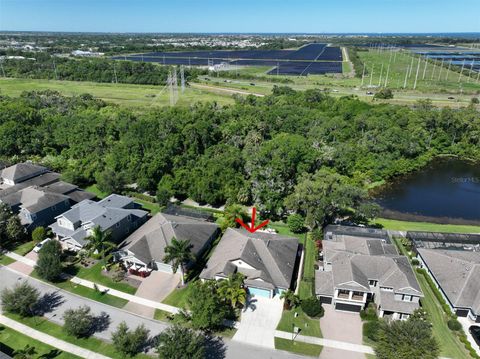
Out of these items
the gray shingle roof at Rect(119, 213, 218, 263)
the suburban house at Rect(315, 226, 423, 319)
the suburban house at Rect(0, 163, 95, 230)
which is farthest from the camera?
the suburban house at Rect(0, 163, 95, 230)

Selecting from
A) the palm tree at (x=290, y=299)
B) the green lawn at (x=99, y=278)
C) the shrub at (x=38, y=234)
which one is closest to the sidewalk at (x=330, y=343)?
the palm tree at (x=290, y=299)

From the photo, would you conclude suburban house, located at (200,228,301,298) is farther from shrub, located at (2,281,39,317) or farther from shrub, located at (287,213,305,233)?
shrub, located at (2,281,39,317)

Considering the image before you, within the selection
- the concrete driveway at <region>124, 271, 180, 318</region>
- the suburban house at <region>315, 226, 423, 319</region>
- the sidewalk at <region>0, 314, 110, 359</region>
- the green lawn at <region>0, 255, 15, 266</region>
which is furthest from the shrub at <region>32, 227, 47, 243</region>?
the suburban house at <region>315, 226, 423, 319</region>

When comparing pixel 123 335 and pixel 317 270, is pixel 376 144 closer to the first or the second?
pixel 317 270

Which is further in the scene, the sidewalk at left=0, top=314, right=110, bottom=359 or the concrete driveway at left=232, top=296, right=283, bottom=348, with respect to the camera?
the concrete driveway at left=232, top=296, right=283, bottom=348

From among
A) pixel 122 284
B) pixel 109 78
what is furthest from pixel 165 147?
pixel 109 78

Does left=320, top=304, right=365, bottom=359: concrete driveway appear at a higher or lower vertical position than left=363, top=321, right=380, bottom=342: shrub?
lower

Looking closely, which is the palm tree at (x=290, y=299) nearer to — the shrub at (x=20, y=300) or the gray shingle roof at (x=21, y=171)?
the shrub at (x=20, y=300)
